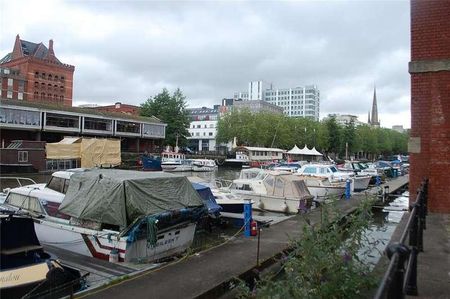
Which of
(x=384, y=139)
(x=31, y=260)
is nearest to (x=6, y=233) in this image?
(x=31, y=260)

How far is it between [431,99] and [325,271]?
8331 mm

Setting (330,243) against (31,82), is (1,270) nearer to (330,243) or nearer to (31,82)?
(330,243)

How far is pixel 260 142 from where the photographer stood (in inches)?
3661

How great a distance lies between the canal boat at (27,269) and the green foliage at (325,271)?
3934 mm

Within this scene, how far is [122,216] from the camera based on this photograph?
10.6 metres

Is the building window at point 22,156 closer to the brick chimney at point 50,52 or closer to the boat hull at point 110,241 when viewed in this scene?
the boat hull at point 110,241

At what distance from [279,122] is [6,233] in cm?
8841

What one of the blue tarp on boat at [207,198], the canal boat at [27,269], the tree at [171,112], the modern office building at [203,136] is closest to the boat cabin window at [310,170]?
the blue tarp on boat at [207,198]

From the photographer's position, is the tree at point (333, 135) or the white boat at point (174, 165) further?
the tree at point (333, 135)

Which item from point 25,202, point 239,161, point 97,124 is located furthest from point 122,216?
point 97,124

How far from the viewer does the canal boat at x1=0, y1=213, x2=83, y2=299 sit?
24.6 ft

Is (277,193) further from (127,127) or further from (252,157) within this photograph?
(127,127)

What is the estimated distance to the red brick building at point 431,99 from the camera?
37.9 feet

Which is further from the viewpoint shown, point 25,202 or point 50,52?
point 50,52
